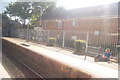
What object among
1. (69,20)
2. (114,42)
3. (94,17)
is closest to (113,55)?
(114,42)

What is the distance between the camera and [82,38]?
10.3 m

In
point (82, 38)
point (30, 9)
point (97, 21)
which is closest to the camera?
point (82, 38)

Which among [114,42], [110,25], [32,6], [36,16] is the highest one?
[32,6]

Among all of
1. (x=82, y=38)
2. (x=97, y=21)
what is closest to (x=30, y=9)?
(x=97, y=21)

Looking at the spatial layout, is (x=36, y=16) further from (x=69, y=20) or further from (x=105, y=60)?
(x=105, y=60)

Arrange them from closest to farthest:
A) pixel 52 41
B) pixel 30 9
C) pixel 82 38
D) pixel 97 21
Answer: pixel 82 38, pixel 52 41, pixel 97 21, pixel 30 9

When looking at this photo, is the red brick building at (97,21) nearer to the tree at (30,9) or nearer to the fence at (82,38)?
the fence at (82,38)

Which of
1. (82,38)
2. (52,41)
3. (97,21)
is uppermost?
(97,21)

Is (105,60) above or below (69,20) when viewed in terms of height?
below

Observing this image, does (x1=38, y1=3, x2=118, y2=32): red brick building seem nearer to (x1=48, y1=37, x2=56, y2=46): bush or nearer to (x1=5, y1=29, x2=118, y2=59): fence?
(x1=5, y1=29, x2=118, y2=59): fence

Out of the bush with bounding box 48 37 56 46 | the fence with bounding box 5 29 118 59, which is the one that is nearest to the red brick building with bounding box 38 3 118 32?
the fence with bounding box 5 29 118 59

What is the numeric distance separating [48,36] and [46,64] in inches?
283

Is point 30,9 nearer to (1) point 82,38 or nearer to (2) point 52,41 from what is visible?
(2) point 52,41

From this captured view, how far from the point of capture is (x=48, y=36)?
45.8 ft
